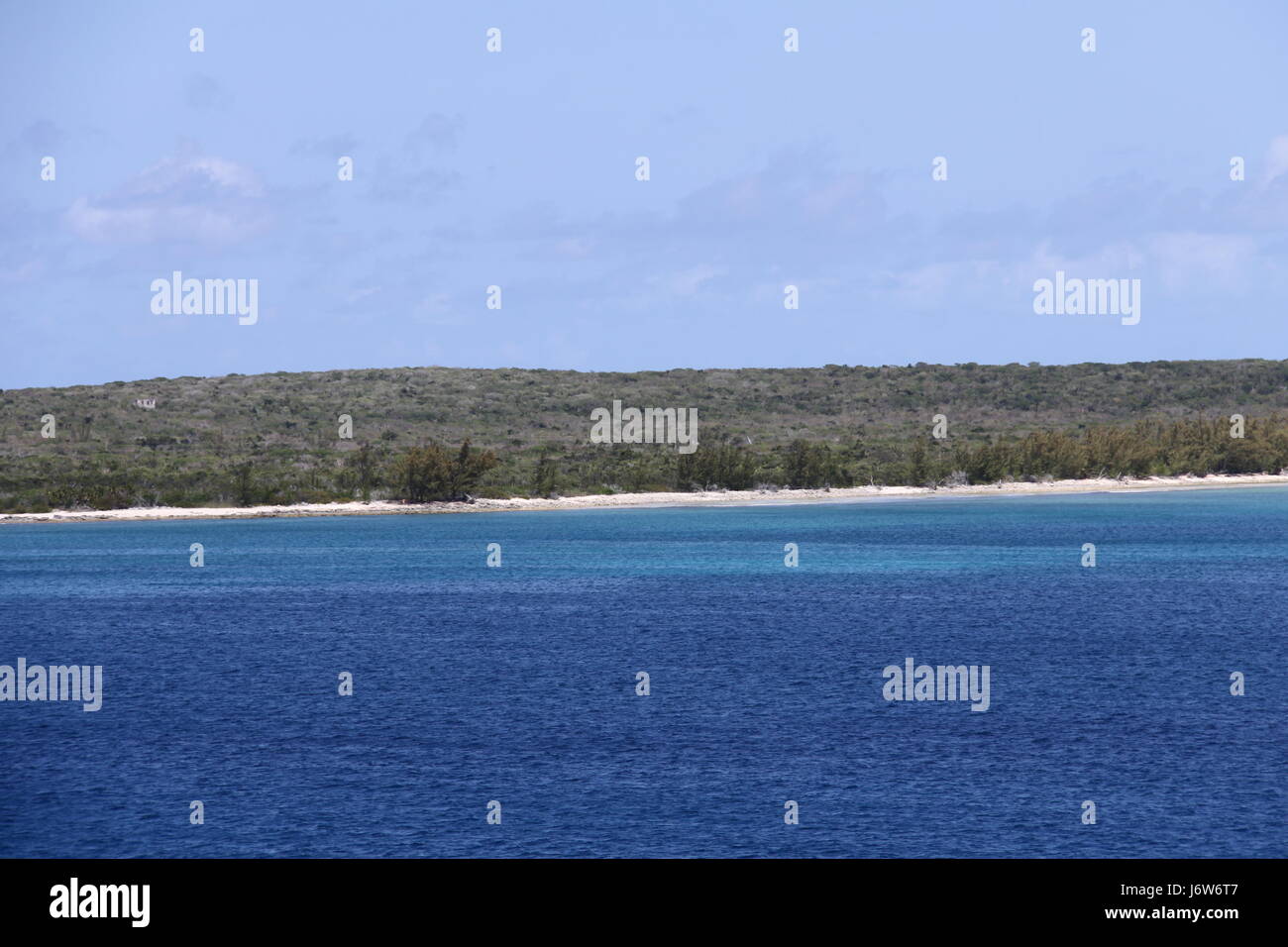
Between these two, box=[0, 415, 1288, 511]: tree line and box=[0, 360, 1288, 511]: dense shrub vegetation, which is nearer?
box=[0, 415, 1288, 511]: tree line

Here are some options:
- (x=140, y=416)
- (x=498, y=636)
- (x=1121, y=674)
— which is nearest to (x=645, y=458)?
(x=140, y=416)

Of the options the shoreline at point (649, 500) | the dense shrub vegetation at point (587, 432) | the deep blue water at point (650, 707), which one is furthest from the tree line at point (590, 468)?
the deep blue water at point (650, 707)

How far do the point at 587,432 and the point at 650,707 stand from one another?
123m

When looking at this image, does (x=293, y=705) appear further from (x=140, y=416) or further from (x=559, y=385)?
(x=559, y=385)

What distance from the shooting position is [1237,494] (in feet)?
361

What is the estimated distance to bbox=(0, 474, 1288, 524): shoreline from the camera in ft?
301

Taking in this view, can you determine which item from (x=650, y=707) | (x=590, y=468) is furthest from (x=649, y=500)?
(x=650, y=707)

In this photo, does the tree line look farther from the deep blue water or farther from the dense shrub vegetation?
the deep blue water

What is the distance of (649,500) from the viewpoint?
10362 centimetres

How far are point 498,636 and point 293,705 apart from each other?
10.6m

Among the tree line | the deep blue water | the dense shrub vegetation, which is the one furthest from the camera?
the dense shrub vegetation

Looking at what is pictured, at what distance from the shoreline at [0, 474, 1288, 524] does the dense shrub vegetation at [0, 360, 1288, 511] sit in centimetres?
132

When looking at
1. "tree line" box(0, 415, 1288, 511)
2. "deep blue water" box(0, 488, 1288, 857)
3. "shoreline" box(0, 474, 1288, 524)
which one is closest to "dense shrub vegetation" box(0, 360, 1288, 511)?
"tree line" box(0, 415, 1288, 511)

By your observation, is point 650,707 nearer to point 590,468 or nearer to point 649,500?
point 649,500
